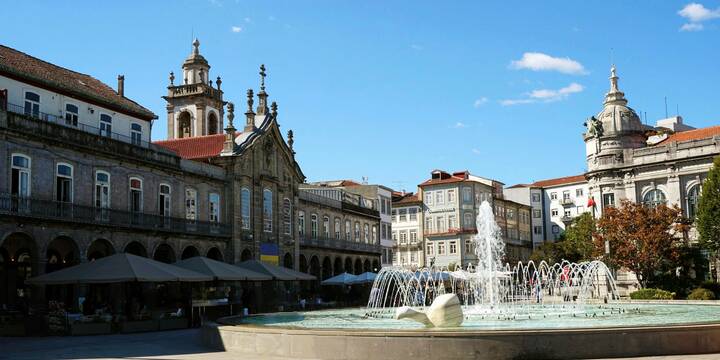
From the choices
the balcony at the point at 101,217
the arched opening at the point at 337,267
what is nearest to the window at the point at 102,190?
the balcony at the point at 101,217

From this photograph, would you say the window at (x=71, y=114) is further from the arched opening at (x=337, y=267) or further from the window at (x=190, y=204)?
the arched opening at (x=337, y=267)

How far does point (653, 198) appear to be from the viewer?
55.3 m

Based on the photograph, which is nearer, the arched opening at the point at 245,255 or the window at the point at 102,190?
the window at the point at 102,190

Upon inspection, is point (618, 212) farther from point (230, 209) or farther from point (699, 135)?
point (230, 209)

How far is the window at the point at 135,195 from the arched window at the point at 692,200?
36765 millimetres

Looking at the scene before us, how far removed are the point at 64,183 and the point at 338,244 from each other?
27959 millimetres

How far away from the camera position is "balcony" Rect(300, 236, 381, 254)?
52.0 meters

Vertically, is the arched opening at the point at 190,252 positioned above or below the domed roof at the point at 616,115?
below

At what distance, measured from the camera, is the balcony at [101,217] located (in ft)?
93.5

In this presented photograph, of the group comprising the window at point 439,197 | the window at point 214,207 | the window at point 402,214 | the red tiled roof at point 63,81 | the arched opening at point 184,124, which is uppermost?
the arched opening at point 184,124

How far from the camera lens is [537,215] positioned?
9269 cm

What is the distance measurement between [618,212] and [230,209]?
24.7 m

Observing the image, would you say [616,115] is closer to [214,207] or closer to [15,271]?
[214,207]

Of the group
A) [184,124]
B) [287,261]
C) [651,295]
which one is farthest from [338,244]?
[651,295]
